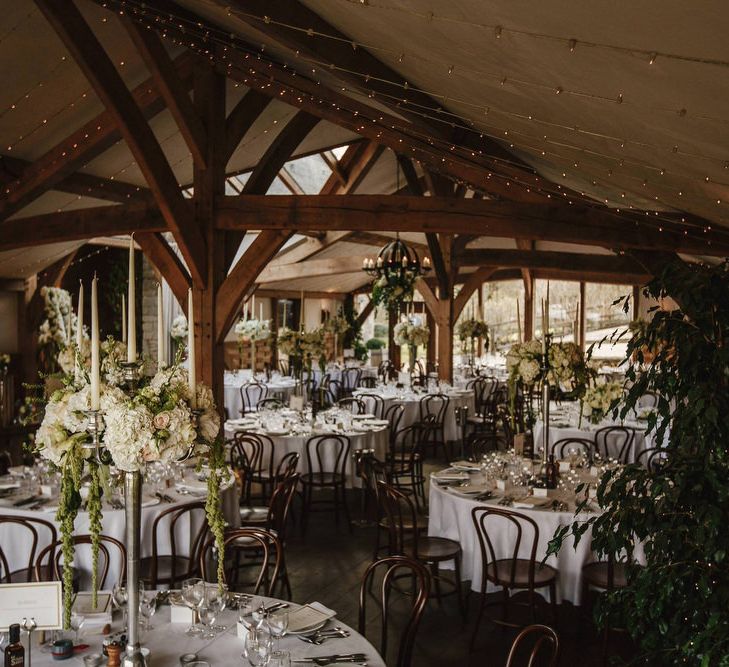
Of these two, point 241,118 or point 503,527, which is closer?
point 503,527

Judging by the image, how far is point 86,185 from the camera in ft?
28.1

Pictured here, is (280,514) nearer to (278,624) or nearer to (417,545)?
(417,545)

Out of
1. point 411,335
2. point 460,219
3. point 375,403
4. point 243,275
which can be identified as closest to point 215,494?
point 460,219

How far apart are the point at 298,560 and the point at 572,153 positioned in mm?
4009

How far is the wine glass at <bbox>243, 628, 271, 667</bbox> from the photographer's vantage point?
8.57 ft

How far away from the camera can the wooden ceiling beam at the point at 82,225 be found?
7.07m

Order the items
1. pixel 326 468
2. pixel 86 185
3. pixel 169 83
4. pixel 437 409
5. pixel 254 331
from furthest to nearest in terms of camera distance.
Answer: pixel 254 331, pixel 437 409, pixel 86 185, pixel 326 468, pixel 169 83

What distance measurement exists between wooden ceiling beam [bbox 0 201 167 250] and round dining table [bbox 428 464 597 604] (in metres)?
3.77

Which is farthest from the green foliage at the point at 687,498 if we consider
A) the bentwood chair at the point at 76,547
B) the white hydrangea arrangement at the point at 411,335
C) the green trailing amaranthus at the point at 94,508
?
the white hydrangea arrangement at the point at 411,335

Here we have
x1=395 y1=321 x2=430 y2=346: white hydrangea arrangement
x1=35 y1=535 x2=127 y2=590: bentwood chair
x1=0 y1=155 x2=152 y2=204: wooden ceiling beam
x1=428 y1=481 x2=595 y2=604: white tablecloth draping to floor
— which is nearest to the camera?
x1=35 y1=535 x2=127 y2=590: bentwood chair

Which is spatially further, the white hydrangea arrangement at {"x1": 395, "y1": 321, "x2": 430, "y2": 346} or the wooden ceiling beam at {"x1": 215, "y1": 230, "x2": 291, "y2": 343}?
the white hydrangea arrangement at {"x1": 395, "y1": 321, "x2": 430, "y2": 346}

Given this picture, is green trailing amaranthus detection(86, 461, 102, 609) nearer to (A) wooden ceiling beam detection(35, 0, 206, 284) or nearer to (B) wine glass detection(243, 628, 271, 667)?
(B) wine glass detection(243, 628, 271, 667)

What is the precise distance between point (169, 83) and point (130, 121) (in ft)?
2.06

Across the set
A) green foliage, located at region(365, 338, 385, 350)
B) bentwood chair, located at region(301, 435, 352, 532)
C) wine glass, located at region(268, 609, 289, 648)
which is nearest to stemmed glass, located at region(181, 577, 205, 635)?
wine glass, located at region(268, 609, 289, 648)
